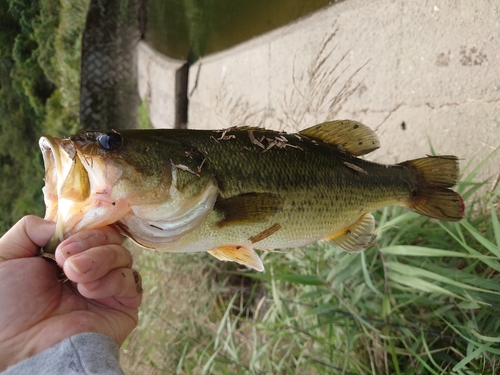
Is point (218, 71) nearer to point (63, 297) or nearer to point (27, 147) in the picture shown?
point (63, 297)

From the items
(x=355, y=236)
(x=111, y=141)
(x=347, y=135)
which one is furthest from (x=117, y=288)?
(x=347, y=135)

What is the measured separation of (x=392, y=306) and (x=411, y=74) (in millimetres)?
1822


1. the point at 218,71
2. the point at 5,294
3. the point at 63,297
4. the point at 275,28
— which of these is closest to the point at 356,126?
the point at 63,297

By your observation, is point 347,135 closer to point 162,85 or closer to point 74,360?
point 74,360

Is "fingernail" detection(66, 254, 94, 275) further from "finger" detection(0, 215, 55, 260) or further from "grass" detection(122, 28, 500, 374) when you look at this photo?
"grass" detection(122, 28, 500, 374)

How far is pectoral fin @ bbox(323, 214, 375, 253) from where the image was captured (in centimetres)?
176

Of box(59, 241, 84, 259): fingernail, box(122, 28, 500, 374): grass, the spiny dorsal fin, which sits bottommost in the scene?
box(122, 28, 500, 374): grass

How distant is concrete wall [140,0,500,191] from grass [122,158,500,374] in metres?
0.56

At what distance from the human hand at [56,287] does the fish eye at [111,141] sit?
0.28 meters

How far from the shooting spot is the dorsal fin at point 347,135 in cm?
168

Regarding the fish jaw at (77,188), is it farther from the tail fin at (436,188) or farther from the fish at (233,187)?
the tail fin at (436,188)

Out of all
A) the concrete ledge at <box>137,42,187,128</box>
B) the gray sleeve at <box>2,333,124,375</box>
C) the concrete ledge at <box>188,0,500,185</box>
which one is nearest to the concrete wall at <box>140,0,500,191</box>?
the concrete ledge at <box>188,0,500,185</box>

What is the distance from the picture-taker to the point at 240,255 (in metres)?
1.57

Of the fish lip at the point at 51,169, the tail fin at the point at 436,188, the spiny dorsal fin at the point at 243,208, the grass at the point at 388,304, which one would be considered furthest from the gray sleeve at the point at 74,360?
the tail fin at the point at 436,188
